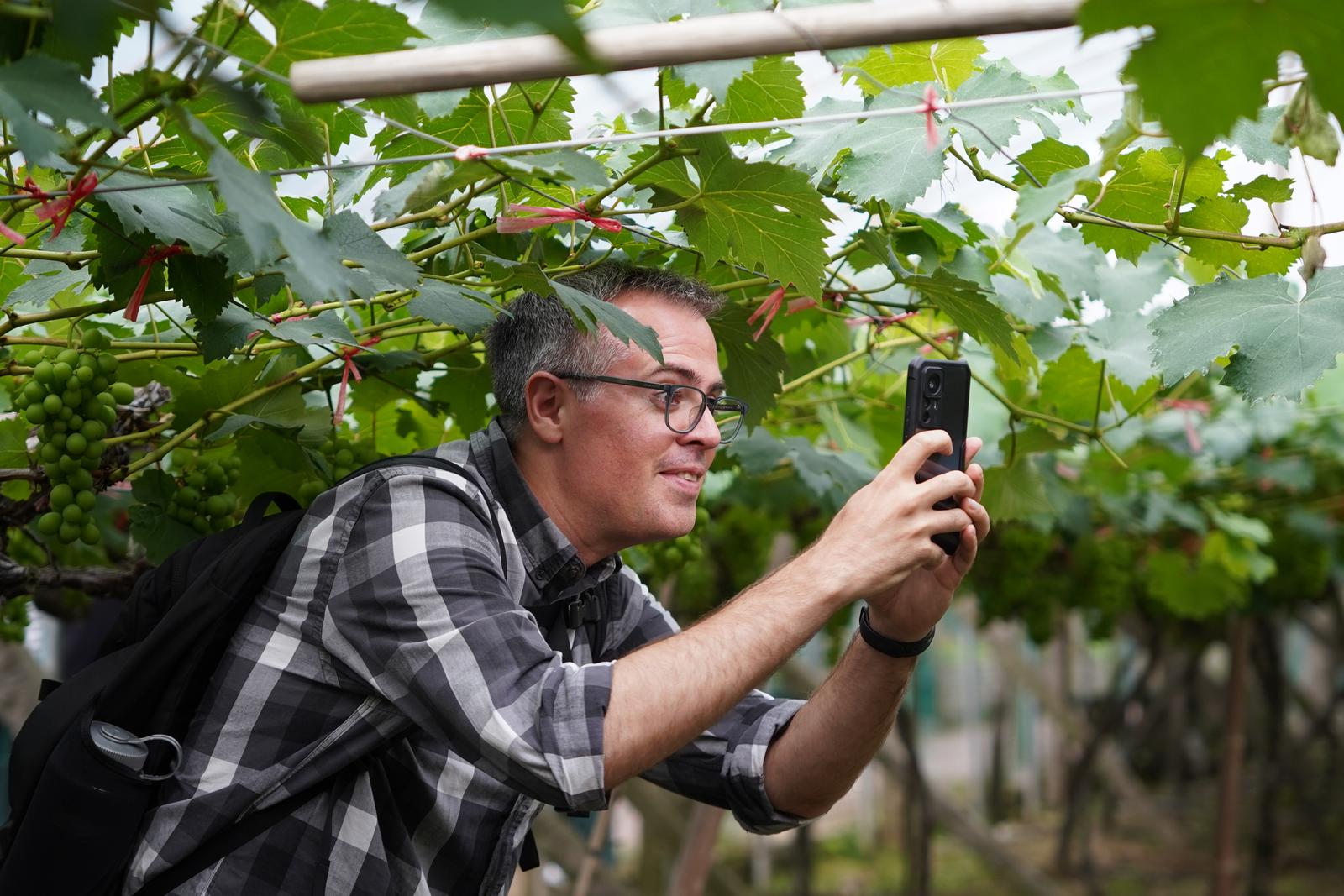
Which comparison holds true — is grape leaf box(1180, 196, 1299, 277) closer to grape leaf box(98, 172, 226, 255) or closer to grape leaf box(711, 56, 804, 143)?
grape leaf box(711, 56, 804, 143)

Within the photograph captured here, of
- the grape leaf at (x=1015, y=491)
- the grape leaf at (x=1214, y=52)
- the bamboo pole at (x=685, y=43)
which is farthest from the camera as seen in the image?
the grape leaf at (x=1015, y=491)

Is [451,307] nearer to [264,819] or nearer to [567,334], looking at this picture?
[567,334]

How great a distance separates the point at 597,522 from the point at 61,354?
2.15 feet

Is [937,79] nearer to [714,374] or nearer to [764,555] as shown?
[714,374]

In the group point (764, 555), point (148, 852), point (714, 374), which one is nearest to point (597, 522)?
point (714, 374)

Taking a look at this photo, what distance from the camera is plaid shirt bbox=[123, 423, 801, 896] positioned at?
1217mm

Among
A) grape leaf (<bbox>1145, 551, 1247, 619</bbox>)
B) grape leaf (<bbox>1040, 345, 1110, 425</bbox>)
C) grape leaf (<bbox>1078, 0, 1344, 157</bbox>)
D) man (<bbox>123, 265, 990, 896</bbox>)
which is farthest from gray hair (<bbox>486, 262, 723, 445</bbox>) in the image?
grape leaf (<bbox>1145, 551, 1247, 619</bbox>)

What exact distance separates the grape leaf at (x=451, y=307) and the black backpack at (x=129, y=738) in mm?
153

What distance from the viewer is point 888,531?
1.30 m

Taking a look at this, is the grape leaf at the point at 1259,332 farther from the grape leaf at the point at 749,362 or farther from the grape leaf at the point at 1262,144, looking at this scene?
the grape leaf at the point at 749,362

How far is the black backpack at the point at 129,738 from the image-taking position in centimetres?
134

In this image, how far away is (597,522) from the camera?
158cm

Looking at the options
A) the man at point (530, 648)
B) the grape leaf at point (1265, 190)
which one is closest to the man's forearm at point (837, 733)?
the man at point (530, 648)

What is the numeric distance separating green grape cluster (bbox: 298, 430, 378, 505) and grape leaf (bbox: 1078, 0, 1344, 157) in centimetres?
130
